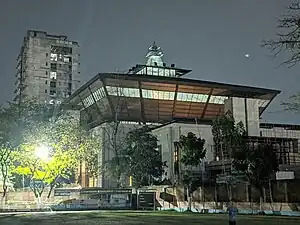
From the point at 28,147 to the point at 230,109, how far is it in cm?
3567

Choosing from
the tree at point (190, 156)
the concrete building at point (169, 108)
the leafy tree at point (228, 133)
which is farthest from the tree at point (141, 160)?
the tree at point (190, 156)

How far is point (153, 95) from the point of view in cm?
7300

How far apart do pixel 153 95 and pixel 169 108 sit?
13.9 ft

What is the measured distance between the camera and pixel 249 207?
35031mm

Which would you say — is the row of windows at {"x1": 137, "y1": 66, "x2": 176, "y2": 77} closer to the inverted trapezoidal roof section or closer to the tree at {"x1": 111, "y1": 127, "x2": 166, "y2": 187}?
the inverted trapezoidal roof section

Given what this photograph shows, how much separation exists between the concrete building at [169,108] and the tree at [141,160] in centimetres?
696

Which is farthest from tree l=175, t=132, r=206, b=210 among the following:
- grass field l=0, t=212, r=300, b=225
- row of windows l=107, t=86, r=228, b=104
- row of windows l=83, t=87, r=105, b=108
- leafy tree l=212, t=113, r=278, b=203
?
row of windows l=83, t=87, r=105, b=108

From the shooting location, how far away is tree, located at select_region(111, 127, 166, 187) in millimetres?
52844

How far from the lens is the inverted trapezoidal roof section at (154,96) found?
229ft

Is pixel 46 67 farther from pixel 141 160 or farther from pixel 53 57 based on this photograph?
pixel 141 160

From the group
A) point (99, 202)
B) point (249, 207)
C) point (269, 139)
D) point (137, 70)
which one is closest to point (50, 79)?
point (137, 70)

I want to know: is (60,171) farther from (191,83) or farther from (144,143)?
(191,83)

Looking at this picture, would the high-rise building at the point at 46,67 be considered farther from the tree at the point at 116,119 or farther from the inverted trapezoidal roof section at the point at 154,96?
the tree at the point at 116,119

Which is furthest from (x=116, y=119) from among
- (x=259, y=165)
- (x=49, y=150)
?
(x=259, y=165)
